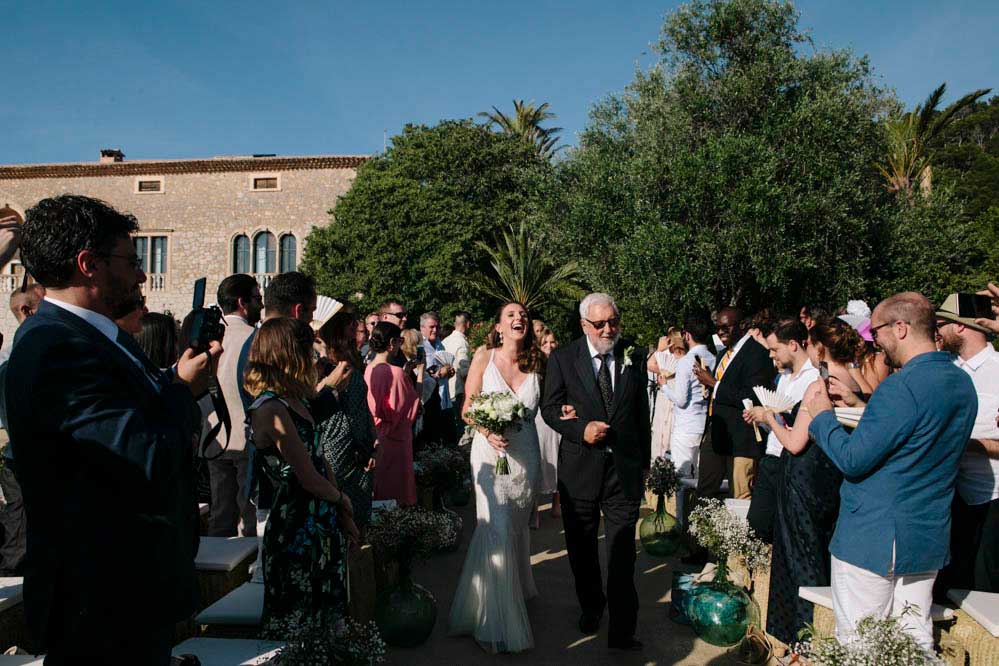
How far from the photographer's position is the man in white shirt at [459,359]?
31.9ft

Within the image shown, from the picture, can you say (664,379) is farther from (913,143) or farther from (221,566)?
(913,143)

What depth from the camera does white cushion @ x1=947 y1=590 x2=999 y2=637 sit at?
3.19m

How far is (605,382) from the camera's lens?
4566mm

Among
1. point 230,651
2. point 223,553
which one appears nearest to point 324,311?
point 223,553

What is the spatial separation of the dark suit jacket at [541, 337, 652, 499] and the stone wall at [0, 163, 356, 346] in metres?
31.1

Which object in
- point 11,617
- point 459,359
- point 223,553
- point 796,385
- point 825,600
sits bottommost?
point 825,600

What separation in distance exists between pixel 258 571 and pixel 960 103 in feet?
109

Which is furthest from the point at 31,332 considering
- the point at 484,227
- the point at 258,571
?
the point at 484,227

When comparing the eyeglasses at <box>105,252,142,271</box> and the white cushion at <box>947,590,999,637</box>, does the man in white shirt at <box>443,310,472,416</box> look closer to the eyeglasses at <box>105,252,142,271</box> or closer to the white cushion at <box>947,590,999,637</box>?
the white cushion at <box>947,590,999,637</box>

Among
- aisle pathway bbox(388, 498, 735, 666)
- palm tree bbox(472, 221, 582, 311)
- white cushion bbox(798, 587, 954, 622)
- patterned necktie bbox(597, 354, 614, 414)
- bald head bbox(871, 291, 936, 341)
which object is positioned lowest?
aisle pathway bbox(388, 498, 735, 666)

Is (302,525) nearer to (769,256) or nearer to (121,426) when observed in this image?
(121,426)

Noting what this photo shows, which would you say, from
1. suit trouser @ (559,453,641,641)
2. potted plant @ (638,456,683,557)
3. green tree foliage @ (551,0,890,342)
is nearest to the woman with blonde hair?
potted plant @ (638,456,683,557)

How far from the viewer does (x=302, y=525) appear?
3268 millimetres

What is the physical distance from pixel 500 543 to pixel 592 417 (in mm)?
1053
